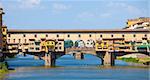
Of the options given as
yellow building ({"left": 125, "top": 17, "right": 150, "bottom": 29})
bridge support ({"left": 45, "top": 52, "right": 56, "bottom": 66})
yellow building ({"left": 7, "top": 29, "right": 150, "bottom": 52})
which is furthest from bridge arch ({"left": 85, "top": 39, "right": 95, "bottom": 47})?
yellow building ({"left": 125, "top": 17, "right": 150, "bottom": 29})

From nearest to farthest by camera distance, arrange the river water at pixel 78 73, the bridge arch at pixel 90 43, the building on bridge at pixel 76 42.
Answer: the river water at pixel 78 73
the building on bridge at pixel 76 42
the bridge arch at pixel 90 43

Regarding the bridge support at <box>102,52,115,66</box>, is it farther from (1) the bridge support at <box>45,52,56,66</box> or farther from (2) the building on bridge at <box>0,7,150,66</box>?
(1) the bridge support at <box>45,52,56,66</box>

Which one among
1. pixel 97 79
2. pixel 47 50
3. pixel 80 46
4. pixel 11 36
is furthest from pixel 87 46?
pixel 97 79

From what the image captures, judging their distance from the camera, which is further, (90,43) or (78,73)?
(90,43)

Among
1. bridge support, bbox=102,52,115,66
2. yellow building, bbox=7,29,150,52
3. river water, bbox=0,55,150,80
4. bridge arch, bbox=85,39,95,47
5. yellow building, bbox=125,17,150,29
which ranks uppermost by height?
yellow building, bbox=125,17,150,29

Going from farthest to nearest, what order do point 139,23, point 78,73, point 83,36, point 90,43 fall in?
point 139,23
point 90,43
point 83,36
point 78,73

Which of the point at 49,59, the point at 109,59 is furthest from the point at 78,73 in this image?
the point at 109,59

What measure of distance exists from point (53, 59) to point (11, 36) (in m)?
8.52

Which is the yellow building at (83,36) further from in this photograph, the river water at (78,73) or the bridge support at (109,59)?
the river water at (78,73)

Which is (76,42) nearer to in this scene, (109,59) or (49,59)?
(49,59)

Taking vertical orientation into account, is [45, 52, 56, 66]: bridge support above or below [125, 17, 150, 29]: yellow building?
below

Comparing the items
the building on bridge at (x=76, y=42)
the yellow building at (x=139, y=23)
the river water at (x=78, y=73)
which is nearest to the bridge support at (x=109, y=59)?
the building on bridge at (x=76, y=42)

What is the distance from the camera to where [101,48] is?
7556cm

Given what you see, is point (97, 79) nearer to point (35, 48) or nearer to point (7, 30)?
point (35, 48)
